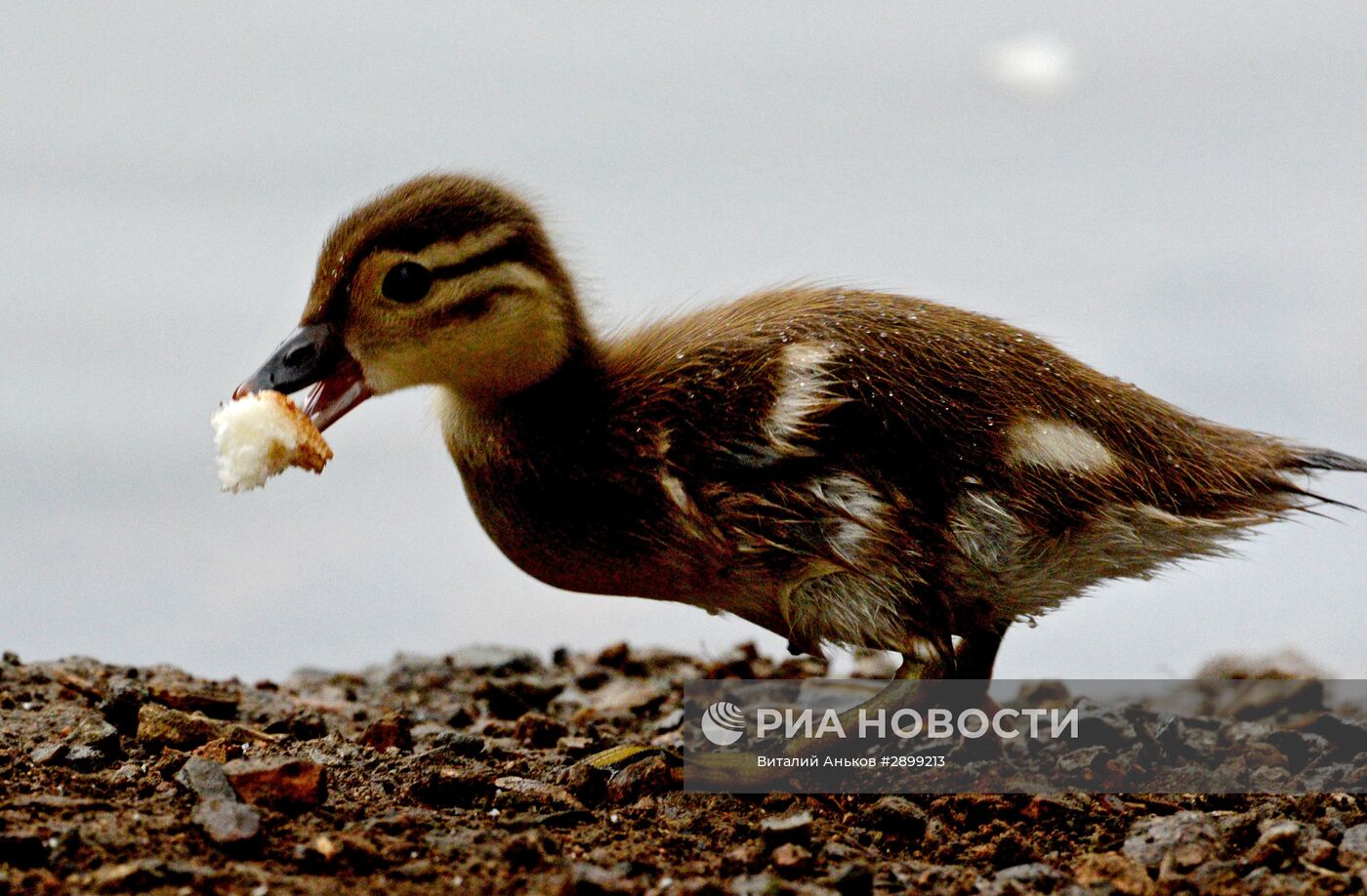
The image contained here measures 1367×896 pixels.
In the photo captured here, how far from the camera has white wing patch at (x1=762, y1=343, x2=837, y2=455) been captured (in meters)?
3.29

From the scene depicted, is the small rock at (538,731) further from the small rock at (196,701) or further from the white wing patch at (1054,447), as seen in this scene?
the white wing patch at (1054,447)

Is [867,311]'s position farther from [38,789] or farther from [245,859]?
[38,789]

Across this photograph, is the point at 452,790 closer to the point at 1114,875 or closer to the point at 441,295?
the point at 441,295

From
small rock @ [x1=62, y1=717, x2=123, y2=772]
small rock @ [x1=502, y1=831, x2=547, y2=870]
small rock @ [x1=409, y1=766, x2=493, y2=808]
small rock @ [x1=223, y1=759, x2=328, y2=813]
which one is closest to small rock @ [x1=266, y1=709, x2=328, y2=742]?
Result: small rock @ [x1=62, y1=717, x2=123, y2=772]

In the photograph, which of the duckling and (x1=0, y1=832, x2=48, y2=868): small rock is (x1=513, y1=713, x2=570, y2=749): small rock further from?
(x1=0, y1=832, x2=48, y2=868): small rock

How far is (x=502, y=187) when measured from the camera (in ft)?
12.3

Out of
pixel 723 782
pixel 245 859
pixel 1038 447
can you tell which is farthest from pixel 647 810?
pixel 1038 447

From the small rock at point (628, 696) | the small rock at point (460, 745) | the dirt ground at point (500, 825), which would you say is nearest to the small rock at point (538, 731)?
the dirt ground at point (500, 825)

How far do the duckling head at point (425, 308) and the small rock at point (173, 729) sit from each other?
80 centimetres

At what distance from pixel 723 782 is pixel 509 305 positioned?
1252mm

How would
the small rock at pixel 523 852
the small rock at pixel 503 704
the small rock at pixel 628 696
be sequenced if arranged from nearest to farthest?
1. the small rock at pixel 523 852
2. the small rock at pixel 503 704
3. the small rock at pixel 628 696

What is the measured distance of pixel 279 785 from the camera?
2.94 m

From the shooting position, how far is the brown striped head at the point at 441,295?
3.54m

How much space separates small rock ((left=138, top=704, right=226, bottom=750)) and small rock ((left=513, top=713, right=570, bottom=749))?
2.89 feet
